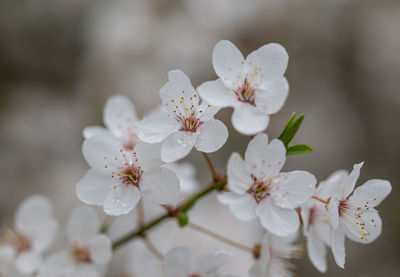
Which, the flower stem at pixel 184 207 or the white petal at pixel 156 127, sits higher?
the white petal at pixel 156 127

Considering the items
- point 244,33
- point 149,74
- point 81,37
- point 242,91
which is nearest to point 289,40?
point 244,33

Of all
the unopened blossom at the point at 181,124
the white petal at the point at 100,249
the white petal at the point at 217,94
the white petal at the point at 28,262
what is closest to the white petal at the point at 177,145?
the unopened blossom at the point at 181,124

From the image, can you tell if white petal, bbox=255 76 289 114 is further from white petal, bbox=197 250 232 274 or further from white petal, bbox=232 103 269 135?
white petal, bbox=197 250 232 274

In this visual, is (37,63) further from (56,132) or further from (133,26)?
(133,26)

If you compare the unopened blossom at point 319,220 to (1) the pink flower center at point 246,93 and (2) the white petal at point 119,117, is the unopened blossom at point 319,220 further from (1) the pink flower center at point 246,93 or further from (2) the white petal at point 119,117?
(2) the white petal at point 119,117

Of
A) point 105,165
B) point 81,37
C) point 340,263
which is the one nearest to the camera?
point 340,263

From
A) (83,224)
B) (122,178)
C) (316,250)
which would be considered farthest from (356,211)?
(83,224)
